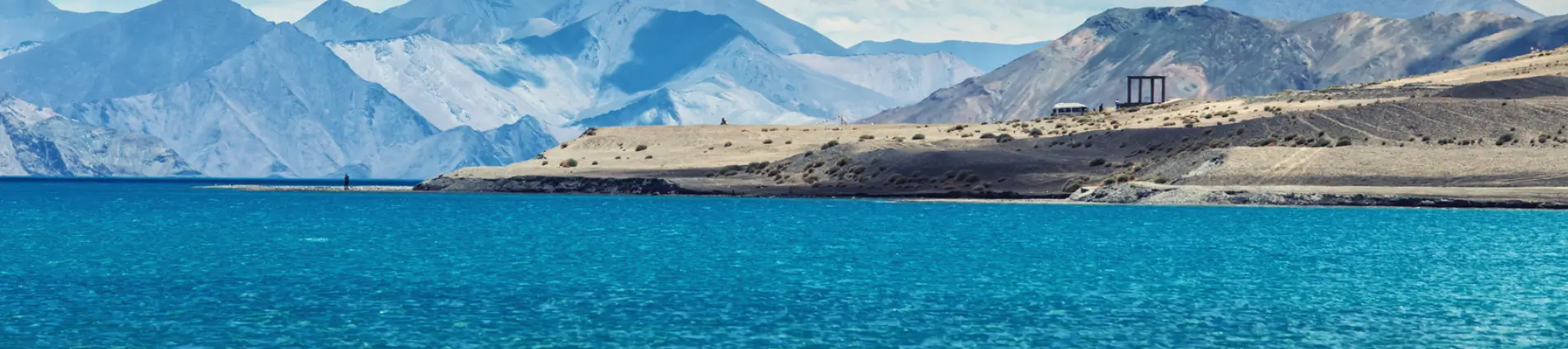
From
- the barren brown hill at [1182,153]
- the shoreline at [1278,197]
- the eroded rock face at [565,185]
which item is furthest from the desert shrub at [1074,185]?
the eroded rock face at [565,185]

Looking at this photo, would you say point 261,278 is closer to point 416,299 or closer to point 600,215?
point 416,299

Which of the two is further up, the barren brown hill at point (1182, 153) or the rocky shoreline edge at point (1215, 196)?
the barren brown hill at point (1182, 153)

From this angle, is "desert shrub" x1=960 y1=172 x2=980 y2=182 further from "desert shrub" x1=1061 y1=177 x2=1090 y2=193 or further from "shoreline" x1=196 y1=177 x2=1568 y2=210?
"desert shrub" x1=1061 y1=177 x2=1090 y2=193

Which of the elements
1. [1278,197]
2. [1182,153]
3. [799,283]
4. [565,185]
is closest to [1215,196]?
[1278,197]

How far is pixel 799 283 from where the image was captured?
50.3m

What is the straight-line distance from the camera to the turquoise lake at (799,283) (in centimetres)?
3750

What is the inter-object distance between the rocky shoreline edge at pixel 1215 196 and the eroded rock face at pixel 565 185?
137 millimetres

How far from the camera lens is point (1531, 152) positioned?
119 metres

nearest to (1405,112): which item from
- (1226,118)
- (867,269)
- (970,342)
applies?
(1226,118)

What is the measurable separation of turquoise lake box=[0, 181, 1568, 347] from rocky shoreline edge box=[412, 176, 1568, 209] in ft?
38.3

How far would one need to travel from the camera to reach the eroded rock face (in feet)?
494

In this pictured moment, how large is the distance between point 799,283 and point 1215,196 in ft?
226

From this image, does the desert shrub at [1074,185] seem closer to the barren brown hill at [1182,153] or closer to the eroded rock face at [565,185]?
the barren brown hill at [1182,153]

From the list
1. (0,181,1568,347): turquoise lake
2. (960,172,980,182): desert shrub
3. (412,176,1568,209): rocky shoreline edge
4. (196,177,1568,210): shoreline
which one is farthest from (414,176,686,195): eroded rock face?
(0,181,1568,347): turquoise lake
